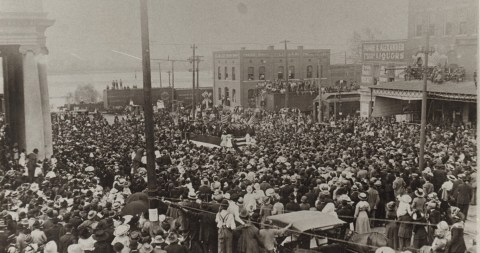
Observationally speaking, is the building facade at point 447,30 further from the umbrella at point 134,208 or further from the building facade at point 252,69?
the umbrella at point 134,208

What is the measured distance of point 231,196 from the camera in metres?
11.8

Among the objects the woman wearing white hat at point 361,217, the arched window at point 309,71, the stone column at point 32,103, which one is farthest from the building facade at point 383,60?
the woman wearing white hat at point 361,217

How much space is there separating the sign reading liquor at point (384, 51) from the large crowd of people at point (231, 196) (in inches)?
751

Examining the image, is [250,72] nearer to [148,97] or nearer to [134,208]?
[134,208]

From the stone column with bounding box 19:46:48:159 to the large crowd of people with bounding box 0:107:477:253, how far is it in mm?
1006

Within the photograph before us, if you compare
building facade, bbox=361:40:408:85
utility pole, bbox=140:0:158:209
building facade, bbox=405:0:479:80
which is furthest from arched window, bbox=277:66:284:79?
utility pole, bbox=140:0:158:209

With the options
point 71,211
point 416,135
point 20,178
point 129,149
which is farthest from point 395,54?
point 71,211

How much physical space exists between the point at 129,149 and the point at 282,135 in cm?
862

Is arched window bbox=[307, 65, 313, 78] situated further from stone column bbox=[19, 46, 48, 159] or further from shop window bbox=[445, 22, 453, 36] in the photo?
stone column bbox=[19, 46, 48, 159]

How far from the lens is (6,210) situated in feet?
41.8

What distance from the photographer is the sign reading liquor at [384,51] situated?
4200 centimetres

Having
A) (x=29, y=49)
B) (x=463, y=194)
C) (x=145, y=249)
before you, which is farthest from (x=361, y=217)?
(x=29, y=49)

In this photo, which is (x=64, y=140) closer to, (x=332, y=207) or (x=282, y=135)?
(x=282, y=135)

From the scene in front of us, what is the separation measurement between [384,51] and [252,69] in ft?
61.5
